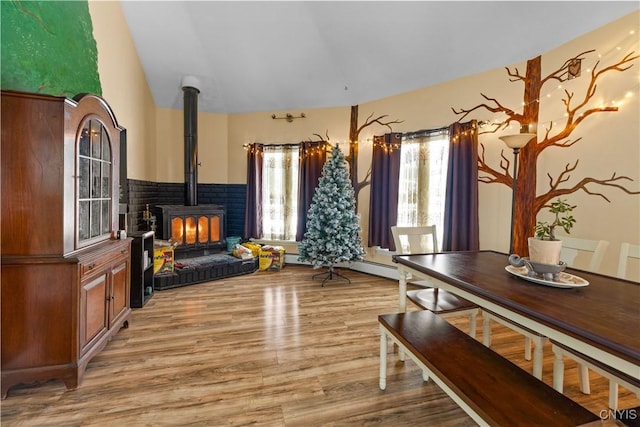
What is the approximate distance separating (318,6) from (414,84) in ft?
5.35

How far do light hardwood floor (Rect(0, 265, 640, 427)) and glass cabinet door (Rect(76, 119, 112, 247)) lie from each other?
0.97 meters

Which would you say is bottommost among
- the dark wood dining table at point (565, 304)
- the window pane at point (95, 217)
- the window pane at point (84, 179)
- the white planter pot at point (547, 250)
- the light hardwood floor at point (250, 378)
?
the light hardwood floor at point (250, 378)

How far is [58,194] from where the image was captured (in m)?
1.76

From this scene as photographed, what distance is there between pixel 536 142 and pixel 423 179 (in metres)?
1.32

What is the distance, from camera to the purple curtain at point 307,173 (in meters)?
4.90

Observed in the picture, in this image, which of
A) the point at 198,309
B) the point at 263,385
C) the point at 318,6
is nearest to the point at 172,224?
the point at 198,309

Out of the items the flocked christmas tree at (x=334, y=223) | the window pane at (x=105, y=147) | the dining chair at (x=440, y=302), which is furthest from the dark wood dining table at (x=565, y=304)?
the window pane at (x=105, y=147)

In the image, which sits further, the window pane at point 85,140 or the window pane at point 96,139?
the window pane at point 96,139

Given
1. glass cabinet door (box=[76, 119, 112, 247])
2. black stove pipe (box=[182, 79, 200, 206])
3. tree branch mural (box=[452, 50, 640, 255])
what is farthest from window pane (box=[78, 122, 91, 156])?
tree branch mural (box=[452, 50, 640, 255])

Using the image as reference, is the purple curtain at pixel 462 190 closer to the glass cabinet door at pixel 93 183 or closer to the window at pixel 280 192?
the window at pixel 280 192

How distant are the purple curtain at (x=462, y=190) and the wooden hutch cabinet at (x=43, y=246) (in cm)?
363

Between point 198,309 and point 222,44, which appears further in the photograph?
point 222,44

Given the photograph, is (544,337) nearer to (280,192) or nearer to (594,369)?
(594,369)

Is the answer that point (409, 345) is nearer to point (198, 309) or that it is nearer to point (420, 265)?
point (420, 265)
